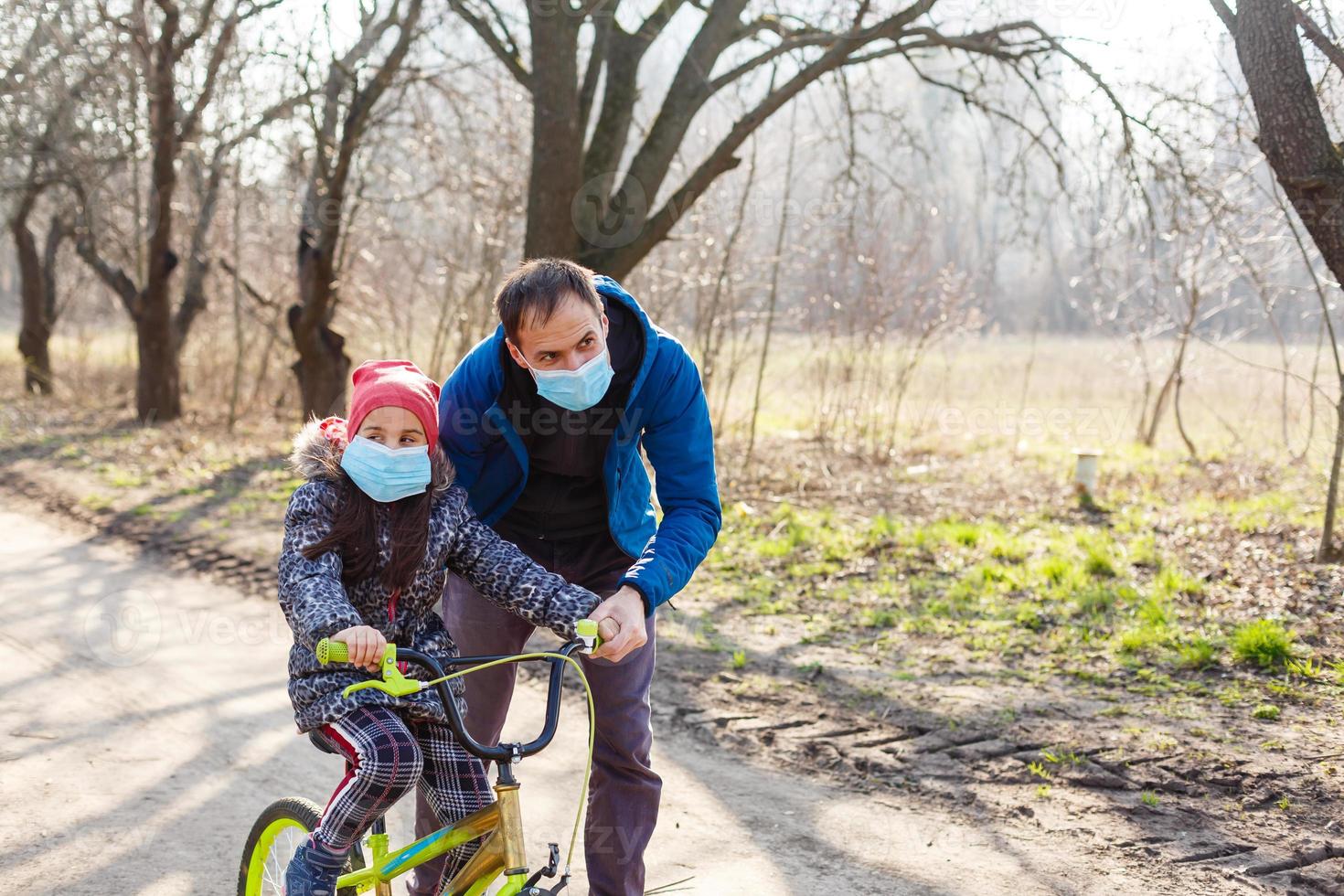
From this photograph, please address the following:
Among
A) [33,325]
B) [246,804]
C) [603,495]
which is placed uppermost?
[603,495]

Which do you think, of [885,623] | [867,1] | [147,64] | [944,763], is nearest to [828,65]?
[867,1]

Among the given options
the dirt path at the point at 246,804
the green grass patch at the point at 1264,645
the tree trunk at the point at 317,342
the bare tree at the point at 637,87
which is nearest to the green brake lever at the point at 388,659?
the dirt path at the point at 246,804

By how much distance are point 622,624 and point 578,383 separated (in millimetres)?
582

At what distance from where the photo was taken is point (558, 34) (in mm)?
8344

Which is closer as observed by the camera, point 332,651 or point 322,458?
point 332,651

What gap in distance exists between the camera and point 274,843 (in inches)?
121

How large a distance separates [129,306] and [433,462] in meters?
16.0

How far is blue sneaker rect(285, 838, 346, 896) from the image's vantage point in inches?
104

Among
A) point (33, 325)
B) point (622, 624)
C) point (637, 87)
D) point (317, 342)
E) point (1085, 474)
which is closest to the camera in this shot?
point (622, 624)

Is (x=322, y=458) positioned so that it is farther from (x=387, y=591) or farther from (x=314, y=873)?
(x=314, y=873)

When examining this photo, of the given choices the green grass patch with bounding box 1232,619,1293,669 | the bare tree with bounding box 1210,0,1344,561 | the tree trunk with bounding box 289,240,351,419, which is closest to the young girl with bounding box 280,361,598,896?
the bare tree with bounding box 1210,0,1344,561

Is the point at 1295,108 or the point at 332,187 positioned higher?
the point at 1295,108

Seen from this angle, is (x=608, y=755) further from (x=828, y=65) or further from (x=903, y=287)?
(x=903, y=287)

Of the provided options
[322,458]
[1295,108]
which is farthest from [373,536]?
[1295,108]
